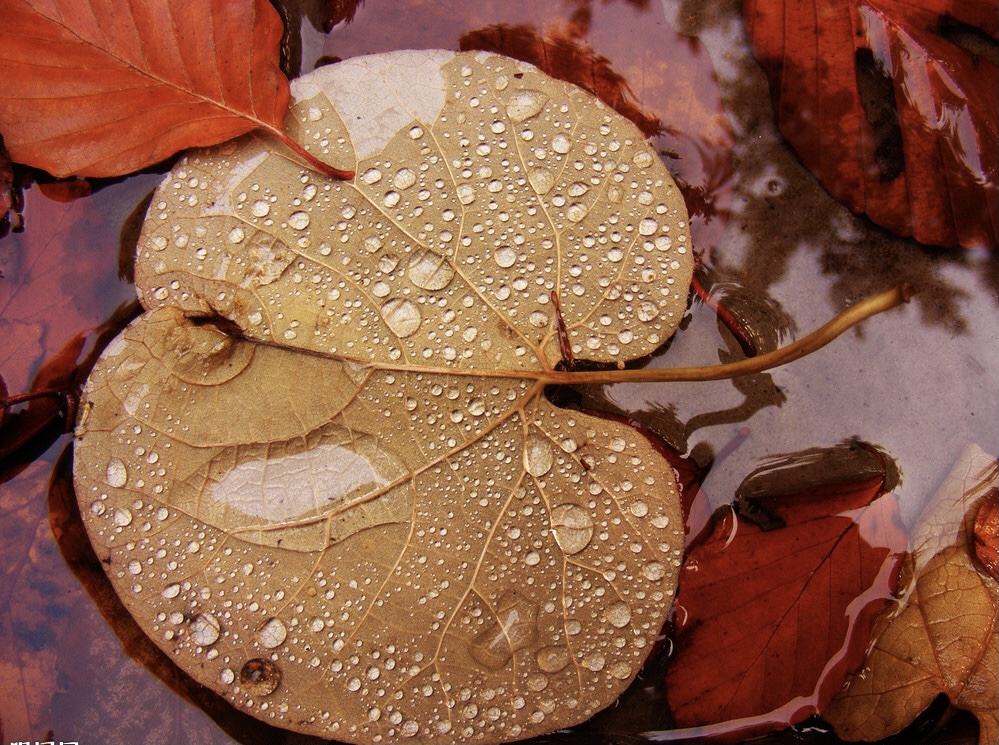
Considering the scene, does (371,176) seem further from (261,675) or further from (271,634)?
(261,675)

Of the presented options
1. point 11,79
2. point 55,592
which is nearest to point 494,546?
point 55,592

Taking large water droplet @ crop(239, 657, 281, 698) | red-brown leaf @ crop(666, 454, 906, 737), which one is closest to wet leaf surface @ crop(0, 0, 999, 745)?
red-brown leaf @ crop(666, 454, 906, 737)

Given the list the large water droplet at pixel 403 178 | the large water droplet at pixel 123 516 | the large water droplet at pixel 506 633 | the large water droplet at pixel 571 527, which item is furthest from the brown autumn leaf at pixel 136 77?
the large water droplet at pixel 506 633

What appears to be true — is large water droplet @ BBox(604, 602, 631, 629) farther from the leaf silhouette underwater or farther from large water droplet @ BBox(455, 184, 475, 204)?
large water droplet @ BBox(455, 184, 475, 204)

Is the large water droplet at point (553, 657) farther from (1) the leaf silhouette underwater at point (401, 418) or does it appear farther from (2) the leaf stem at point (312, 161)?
(2) the leaf stem at point (312, 161)

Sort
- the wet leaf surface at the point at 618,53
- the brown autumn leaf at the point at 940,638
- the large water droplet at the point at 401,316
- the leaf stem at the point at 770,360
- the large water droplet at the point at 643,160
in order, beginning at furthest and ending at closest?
the wet leaf surface at the point at 618,53 → the brown autumn leaf at the point at 940,638 → the large water droplet at the point at 643,160 → the large water droplet at the point at 401,316 → the leaf stem at the point at 770,360

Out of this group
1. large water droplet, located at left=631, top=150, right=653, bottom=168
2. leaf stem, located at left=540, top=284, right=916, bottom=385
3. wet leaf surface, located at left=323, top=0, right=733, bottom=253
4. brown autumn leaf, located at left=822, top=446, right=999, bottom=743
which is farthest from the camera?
wet leaf surface, located at left=323, top=0, right=733, bottom=253

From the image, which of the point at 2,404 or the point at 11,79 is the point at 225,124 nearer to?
the point at 11,79
